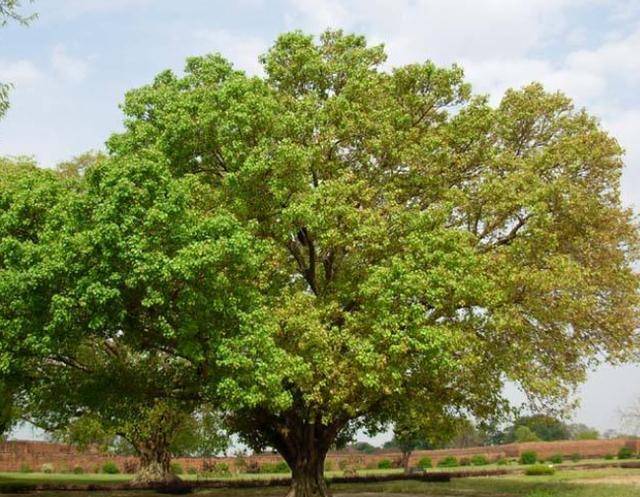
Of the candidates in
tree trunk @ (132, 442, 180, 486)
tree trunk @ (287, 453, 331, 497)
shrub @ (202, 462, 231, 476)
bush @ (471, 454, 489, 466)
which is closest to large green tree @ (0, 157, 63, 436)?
tree trunk @ (287, 453, 331, 497)

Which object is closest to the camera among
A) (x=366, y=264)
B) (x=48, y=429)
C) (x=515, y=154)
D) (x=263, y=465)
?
(x=366, y=264)

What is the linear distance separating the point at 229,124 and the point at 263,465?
4866cm

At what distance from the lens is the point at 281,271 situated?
76.9 ft

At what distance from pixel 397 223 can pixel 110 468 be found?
4313 centimetres

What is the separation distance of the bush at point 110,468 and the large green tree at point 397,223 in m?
33.2

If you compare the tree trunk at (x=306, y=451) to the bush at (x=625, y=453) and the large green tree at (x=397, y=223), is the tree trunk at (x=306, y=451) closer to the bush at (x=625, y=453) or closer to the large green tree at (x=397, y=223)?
the large green tree at (x=397, y=223)

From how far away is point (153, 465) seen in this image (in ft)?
125

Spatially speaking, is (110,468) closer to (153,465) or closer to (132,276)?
(153,465)

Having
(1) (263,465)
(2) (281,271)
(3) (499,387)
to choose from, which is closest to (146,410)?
(2) (281,271)

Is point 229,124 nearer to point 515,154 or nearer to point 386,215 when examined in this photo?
point 386,215

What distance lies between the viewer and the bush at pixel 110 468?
5588 centimetres

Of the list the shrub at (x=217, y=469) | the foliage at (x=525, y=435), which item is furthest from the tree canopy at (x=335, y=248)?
the foliage at (x=525, y=435)

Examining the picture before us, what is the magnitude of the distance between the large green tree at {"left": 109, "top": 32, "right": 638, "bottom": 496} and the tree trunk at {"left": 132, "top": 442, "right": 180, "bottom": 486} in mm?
12133

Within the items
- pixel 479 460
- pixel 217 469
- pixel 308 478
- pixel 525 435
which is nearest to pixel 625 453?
pixel 479 460
